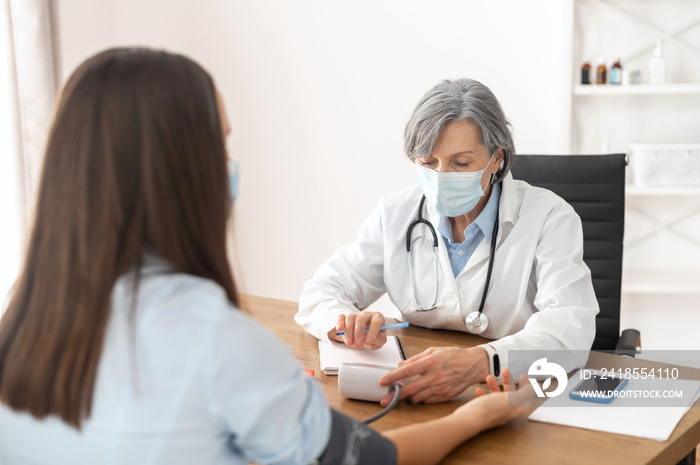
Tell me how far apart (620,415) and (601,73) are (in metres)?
1.74

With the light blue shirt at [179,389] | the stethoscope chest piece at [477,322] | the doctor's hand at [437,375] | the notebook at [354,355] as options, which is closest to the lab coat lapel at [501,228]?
the stethoscope chest piece at [477,322]

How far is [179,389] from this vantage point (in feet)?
2.47

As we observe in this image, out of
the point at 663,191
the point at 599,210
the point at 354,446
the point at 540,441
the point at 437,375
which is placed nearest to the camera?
the point at 354,446

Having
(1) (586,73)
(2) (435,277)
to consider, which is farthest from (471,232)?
(1) (586,73)

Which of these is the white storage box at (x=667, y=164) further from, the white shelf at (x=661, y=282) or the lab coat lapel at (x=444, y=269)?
the lab coat lapel at (x=444, y=269)

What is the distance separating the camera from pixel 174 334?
0.76 metres

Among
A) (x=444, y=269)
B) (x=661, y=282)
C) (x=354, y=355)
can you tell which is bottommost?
(x=661, y=282)

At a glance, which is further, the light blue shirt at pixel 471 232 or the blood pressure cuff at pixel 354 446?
the light blue shirt at pixel 471 232

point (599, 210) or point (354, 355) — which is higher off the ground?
point (599, 210)

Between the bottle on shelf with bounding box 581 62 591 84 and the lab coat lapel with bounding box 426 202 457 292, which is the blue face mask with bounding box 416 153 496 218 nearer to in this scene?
Result: the lab coat lapel with bounding box 426 202 457 292

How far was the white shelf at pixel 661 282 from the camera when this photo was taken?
2582 mm

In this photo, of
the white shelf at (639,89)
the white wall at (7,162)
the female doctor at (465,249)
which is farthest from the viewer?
the white wall at (7,162)

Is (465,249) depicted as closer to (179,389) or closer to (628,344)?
(628,344)

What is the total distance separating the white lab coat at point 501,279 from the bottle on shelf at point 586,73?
3.22 ft
